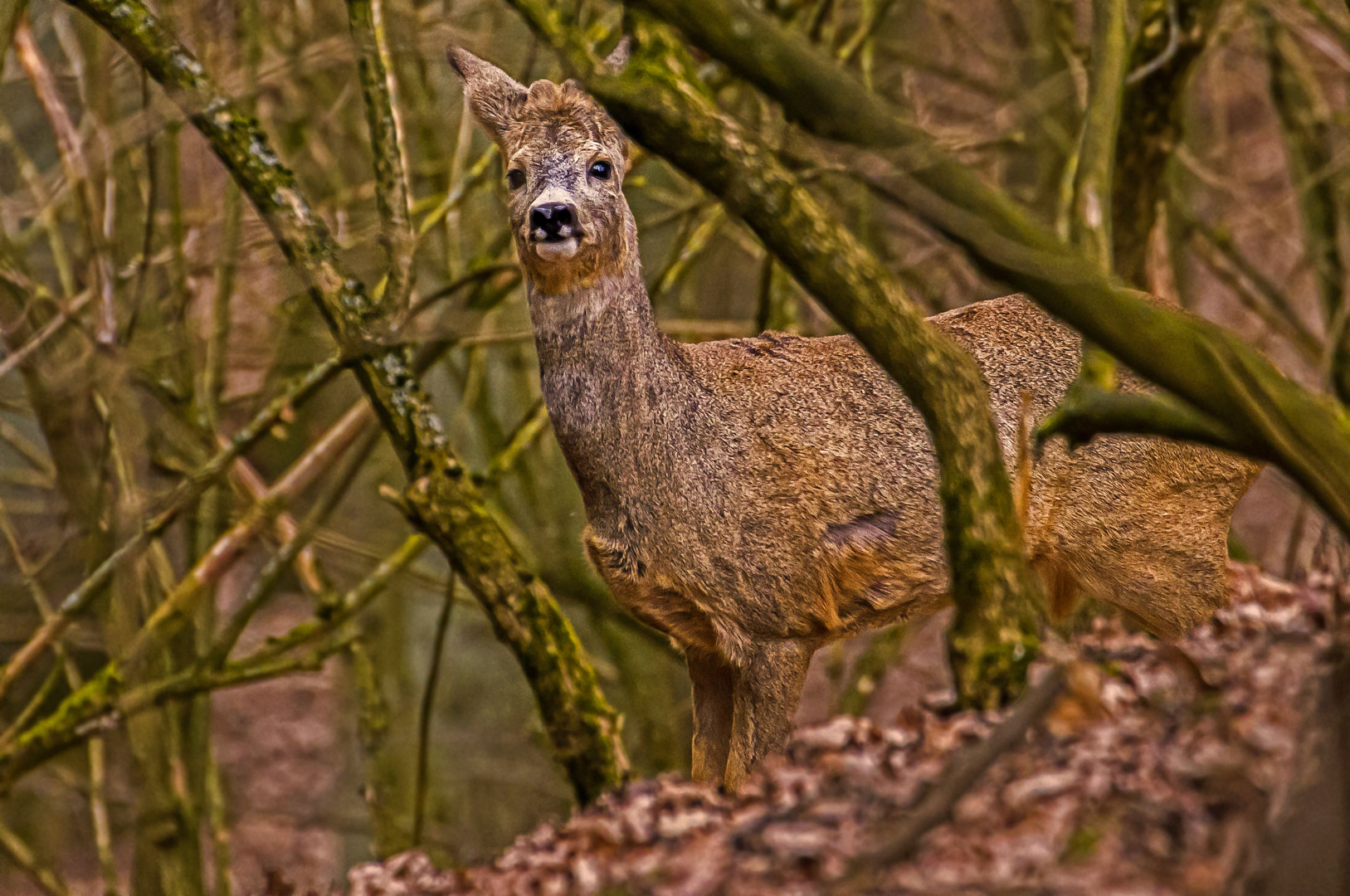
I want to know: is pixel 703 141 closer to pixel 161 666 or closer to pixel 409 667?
pixel 161 666

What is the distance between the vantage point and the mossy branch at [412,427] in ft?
17.3

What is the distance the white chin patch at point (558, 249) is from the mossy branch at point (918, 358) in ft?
3.73

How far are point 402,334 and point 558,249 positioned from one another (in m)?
0.70

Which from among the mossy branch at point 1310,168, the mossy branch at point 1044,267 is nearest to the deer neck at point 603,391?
the mossy branch at point 1044,267

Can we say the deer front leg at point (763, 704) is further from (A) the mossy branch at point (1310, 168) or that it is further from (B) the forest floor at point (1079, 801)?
(A) the mossy branch at point (1310, 168)

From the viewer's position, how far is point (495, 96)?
18.1 ft

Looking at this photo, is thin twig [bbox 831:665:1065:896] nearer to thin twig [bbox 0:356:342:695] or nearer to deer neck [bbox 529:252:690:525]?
deer neck [bbox 529:252:690:525]

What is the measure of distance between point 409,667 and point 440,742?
695 mm

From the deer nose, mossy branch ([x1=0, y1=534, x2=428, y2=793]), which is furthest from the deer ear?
mossy branch ([x1=0, y1=534, x2=428, y2=793])

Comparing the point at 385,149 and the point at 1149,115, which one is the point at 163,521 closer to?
the point at 385,149

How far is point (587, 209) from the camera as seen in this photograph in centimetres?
518

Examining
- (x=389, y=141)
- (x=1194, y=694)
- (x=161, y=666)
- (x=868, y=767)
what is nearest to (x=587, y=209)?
(x=389, y=141)

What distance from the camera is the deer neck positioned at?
213 inches

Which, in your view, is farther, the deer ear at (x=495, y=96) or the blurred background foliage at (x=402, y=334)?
the blurred background foliage at (x=402, y=334)
